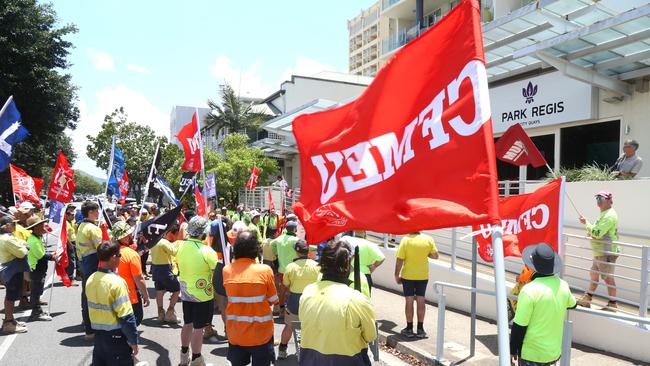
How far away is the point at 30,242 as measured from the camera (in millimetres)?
8078

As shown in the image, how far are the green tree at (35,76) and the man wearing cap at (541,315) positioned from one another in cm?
2299

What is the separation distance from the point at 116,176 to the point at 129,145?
31.2 m

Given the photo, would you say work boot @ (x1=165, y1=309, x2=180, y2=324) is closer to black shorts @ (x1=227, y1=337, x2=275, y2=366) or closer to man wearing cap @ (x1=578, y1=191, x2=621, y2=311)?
black shorts @ (x1=227, y1=337, x2=275, y2=366)

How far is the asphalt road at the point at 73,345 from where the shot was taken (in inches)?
237

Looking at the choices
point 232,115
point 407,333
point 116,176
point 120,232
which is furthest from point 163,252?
point 232,115

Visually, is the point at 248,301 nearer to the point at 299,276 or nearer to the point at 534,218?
the point at 299,276

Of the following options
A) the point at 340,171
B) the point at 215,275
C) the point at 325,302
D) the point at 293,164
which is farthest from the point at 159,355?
the point at 293,164

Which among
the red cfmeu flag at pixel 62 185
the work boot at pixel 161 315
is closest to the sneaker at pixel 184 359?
the work boot at pixel 161 315

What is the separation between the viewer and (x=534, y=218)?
548 cm

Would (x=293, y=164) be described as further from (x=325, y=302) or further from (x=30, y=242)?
(x=325, y=302)

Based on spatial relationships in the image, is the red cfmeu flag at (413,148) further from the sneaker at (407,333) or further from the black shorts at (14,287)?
the black shorts at (14,287)

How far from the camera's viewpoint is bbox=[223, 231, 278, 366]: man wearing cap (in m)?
4.20

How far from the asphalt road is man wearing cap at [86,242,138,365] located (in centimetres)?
152

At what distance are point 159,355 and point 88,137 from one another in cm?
4066
